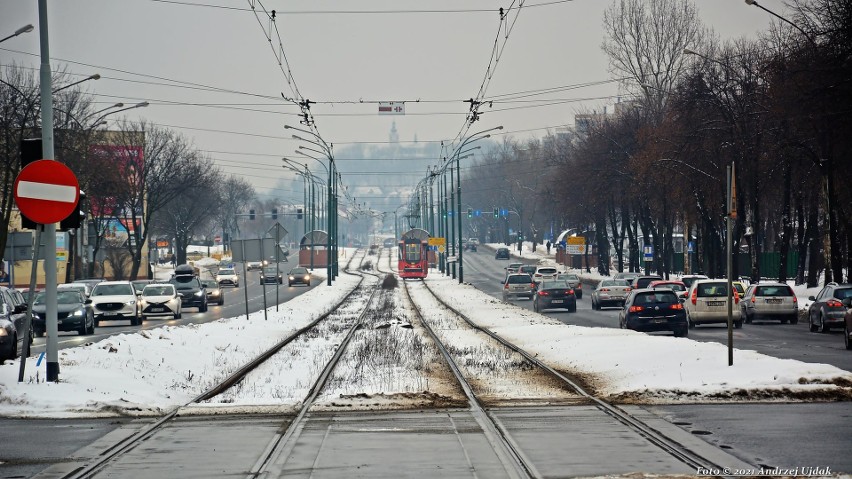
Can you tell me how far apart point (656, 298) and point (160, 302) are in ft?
82.6

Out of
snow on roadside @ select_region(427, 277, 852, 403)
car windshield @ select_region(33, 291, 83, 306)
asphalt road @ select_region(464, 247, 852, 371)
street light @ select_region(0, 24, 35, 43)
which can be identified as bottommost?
asphalt road @ select_region(464, 247, 852, 371)

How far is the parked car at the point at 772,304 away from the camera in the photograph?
148 feet

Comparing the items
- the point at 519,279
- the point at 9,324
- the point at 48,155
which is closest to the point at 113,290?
the point at 9,324

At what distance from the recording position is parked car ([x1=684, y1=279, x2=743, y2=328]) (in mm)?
40938

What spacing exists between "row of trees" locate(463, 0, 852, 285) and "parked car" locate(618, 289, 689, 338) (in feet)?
18.7

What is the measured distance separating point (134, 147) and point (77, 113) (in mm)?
24190

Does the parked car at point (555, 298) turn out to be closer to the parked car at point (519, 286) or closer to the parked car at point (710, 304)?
the parked car at point (519, 286)

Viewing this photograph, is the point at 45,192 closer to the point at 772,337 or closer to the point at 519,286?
the point at 772,337

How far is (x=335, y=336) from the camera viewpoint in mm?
36594

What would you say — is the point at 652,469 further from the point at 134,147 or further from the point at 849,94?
the point at 134,147

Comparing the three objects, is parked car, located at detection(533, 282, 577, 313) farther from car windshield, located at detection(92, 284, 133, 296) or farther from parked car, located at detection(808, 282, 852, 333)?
parked car, located at detection(808, 282, 852, 333)

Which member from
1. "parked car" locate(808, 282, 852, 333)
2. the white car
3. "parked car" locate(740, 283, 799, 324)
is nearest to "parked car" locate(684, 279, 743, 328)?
"parked car" locate(808, 282, 852, 333)

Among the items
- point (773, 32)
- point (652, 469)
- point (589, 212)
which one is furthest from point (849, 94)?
point (589, 212)

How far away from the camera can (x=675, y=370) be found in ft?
68.1
